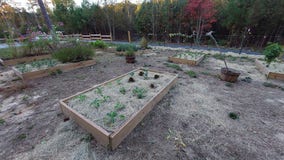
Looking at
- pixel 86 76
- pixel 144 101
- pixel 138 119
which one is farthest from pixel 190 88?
pixel 86 76

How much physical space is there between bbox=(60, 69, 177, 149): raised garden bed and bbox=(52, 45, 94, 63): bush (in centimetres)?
257

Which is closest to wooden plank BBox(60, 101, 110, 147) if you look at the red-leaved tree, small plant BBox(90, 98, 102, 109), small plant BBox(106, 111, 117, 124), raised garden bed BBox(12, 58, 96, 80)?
small plant BBox(106, 111, 117, 124)

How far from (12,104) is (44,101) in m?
0.56

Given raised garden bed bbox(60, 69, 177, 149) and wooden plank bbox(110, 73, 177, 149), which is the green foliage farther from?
wooden plank bbox(110, 73, 177, 149)

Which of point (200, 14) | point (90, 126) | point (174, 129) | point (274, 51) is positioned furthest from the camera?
point (200, 14)

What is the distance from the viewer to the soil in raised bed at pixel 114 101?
1.68 m

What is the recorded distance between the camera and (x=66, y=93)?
8.92 feet

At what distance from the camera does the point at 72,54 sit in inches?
172

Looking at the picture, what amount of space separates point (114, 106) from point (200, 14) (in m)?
10.7

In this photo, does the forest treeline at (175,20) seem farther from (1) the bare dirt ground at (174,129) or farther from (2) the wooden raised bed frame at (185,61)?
(1) the bare dirt ground at (174,129)

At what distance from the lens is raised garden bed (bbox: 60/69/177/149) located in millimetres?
1505

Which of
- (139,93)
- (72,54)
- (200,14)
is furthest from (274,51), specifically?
(200,14)

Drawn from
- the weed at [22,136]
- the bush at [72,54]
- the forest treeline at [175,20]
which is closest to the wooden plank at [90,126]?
the weed at [22,136]

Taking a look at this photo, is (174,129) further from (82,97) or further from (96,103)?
(82,97)
